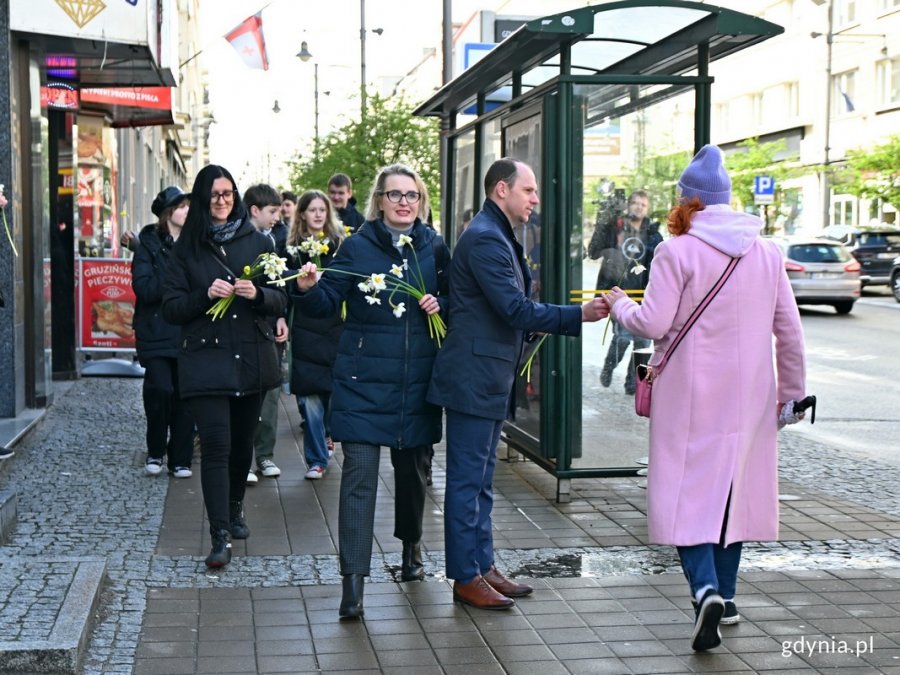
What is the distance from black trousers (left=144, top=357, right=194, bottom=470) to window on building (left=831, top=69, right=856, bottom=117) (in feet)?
144

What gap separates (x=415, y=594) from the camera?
5.83 m

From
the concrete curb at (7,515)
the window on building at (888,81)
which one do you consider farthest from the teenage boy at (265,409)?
the window on building at (888,81)

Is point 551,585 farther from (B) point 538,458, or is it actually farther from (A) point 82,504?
(A) point 82,504

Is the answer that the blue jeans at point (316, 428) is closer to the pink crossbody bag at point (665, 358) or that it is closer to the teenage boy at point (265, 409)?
the teenage boy at point (265, 409)

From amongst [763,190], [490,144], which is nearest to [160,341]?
[490,144]

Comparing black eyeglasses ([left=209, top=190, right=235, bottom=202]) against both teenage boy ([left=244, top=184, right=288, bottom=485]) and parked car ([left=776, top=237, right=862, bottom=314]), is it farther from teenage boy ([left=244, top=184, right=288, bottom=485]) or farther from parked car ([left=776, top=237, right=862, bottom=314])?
parked car ([left=776, top=237, right=862, bottom=314])

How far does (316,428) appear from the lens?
28.4 feet

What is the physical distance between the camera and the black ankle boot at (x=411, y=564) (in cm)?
605

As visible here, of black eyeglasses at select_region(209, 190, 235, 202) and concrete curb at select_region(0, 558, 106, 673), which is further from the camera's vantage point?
black eyeglasses at select_region(209, 190, 235, 202)

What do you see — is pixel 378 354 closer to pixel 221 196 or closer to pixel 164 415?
pixel 221 196

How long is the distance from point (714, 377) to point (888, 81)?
45345 millimetres

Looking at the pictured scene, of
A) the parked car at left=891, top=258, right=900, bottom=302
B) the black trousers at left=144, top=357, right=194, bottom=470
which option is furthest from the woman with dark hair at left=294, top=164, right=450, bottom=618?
the parked car at left=891, top=258, right=900, bottom=302

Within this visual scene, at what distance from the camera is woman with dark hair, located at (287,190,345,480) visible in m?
8.45

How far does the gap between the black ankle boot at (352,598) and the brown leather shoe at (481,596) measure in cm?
43
